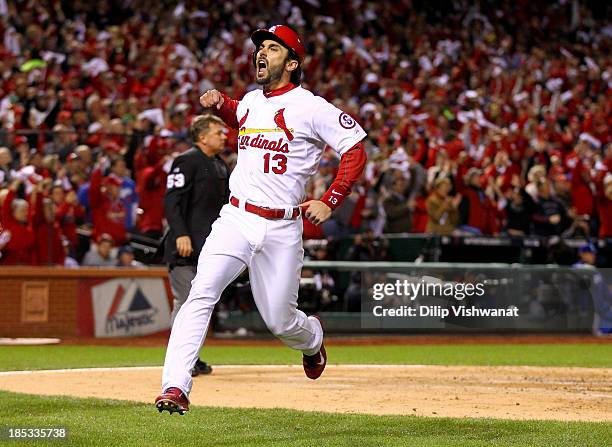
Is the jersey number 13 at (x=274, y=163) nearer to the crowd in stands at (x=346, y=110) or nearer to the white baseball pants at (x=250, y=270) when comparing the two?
the white baseball pants at (x=250, y=270)


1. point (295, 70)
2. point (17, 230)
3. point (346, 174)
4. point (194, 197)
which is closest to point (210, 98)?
point (295, 70)

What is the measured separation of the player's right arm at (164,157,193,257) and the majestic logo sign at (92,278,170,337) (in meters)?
4.88

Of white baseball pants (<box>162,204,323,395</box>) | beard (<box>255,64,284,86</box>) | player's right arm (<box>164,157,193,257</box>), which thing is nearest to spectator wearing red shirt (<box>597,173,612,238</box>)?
player's right arm (<box>164,157,193,257</box>)

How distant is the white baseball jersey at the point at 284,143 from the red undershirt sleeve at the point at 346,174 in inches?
2.0

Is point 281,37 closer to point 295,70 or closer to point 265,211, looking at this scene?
point 295,70

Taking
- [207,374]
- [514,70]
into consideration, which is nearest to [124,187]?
[207,374]

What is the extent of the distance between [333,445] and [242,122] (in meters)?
2.05

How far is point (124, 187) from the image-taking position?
14219 mm

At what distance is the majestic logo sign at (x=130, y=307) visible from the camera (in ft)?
45.9

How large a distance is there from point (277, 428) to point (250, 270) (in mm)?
929

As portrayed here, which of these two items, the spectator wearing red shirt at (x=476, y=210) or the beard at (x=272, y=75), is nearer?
the beard at (x=272, y=75)

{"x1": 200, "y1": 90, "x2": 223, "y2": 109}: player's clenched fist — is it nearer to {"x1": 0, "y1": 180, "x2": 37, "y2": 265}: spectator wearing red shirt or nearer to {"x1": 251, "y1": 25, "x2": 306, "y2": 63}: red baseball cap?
{"x1": 251, "y1": 25, "x2": 306, "y2": 63}: red baseball cap

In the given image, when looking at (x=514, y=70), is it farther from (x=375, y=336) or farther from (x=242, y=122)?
(x=242, y=122)

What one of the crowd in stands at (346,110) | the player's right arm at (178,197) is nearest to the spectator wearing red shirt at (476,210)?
the crowd in stands at (346,110)
